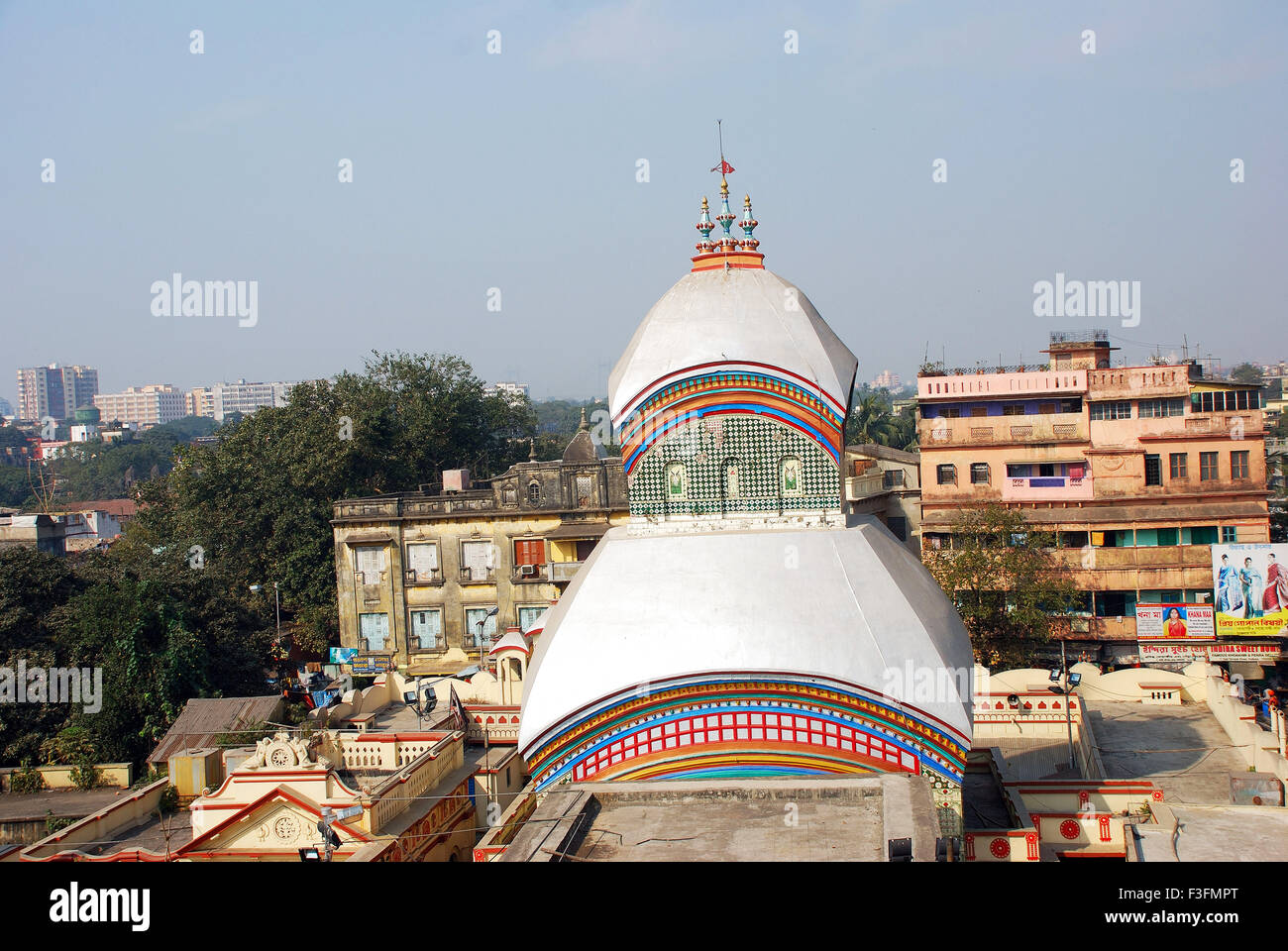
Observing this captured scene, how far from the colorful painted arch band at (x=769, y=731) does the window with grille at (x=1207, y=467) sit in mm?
25533

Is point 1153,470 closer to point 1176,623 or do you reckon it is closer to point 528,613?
point 1176,623

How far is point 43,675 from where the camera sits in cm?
2548

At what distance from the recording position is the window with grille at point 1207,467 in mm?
33500

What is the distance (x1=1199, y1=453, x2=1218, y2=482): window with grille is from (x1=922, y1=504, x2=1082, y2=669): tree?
4.87m

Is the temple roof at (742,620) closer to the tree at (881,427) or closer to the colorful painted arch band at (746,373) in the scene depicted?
the colorful painted arch band at (746,373)

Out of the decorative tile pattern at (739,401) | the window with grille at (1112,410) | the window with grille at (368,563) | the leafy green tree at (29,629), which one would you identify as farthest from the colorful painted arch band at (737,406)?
the window with grille at (1112,410)

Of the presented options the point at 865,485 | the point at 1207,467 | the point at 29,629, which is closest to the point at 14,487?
the point at 29,629

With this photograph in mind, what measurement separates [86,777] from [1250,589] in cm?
2710

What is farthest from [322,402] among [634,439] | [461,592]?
[634,439]

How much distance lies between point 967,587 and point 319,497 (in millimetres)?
23741

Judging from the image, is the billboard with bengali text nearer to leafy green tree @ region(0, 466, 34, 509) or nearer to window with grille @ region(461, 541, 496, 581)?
window with grille @ region(461, 541, 496, 581)

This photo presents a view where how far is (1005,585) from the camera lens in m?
30.9

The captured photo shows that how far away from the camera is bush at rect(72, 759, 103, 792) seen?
21188mm
